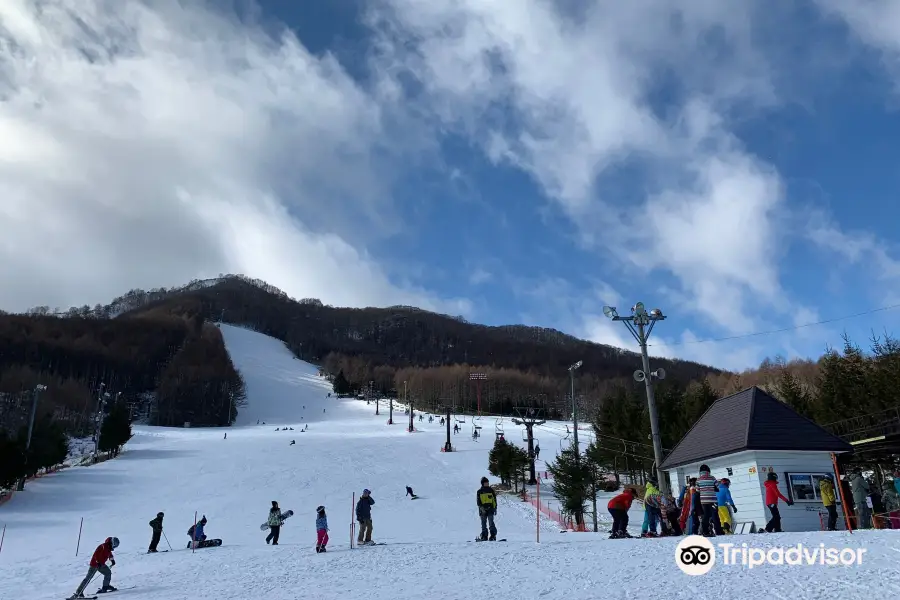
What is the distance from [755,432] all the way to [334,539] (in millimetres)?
13594

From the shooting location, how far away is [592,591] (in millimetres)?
7734

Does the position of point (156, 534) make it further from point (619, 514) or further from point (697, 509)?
point (697, 509)

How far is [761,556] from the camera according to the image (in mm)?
8734

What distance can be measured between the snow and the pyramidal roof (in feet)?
17.4

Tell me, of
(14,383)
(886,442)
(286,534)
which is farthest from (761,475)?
(14,383)

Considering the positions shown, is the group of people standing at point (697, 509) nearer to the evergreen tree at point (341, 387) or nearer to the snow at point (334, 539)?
the snow at point (334, 539)

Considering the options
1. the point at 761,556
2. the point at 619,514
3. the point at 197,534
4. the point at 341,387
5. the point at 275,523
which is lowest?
the point at 197,534

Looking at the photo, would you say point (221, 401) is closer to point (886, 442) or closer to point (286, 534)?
point (286, 534)

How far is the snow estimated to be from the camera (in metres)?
8.18

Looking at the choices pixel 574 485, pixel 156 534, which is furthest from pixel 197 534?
pixel 574 485

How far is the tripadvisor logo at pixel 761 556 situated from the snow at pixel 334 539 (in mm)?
223

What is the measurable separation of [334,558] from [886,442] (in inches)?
691

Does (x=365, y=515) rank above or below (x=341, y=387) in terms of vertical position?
below

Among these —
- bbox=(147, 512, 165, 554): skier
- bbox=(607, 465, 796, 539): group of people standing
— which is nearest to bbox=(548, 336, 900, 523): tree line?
bbox=(607, 465, 796, 539): group of people standing
